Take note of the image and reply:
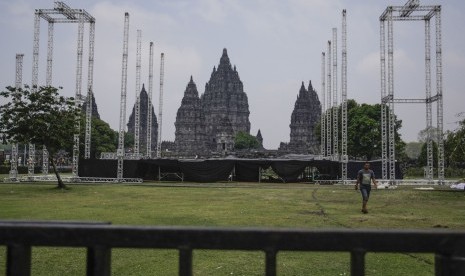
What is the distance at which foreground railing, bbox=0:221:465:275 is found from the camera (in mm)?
2018

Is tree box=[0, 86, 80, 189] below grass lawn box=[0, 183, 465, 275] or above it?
above

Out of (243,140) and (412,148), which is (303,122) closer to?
(243,140)

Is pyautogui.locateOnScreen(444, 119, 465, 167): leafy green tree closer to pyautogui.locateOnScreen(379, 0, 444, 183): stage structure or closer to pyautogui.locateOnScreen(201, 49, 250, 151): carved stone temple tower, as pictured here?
pyautogui.locateOnScreen(379, 0, 444, 183): stage structure

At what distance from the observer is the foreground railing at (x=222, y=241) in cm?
202

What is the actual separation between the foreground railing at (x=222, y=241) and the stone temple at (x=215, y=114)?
10420 cm

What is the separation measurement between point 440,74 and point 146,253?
1154 inches

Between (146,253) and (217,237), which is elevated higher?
(217,237)

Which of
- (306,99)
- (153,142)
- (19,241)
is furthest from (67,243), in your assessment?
(153,142)

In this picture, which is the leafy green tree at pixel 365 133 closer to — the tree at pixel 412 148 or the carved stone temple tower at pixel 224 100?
the carved stone temple tower at pixel 224 100

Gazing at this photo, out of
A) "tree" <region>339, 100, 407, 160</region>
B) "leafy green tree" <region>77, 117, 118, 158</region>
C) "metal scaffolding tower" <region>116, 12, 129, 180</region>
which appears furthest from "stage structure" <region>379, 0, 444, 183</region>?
"leafy green tree" <region>77, 117, 118, 158</region>

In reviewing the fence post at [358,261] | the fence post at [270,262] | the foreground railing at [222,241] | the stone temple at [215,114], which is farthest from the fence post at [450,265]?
the stone temple at [215,114]

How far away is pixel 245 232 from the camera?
2.09 metres

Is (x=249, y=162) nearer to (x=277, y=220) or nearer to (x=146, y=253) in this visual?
(x=277, y=220)

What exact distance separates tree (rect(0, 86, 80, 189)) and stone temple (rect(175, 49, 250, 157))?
3165 inches
